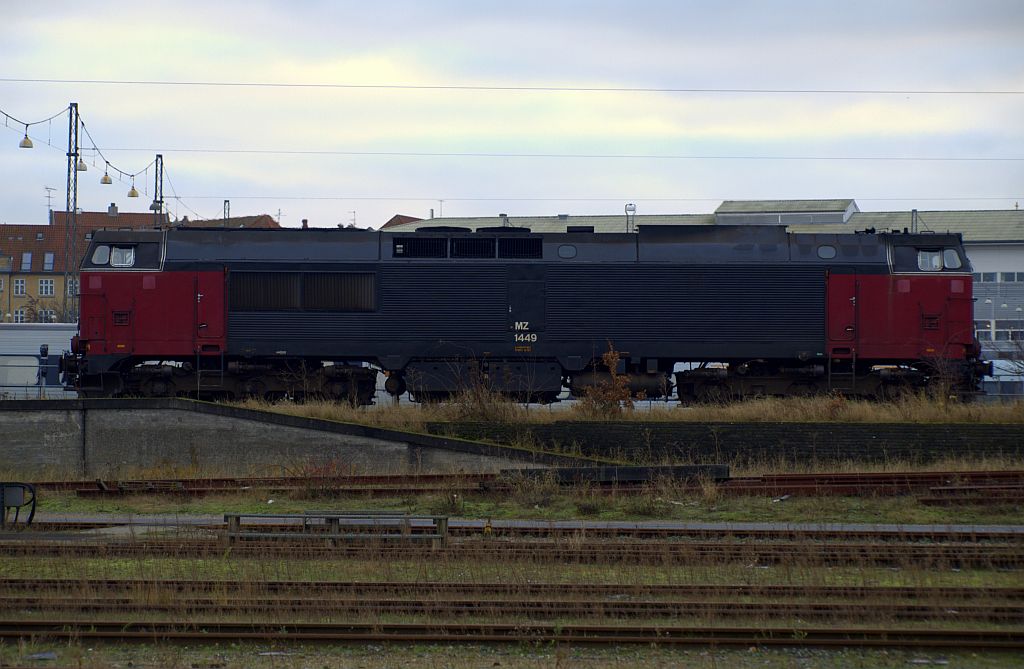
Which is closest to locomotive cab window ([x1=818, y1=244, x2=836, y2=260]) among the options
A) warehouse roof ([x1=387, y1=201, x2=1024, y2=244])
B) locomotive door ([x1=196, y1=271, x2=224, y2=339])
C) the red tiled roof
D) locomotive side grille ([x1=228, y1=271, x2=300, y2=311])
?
locomotive side grille ([x1=228, y1=271, x2=300, y2=311])

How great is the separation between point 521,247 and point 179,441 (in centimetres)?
923

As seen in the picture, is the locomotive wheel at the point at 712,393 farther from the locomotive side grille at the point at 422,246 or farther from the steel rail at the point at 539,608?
the steel rail at the point at 539,608

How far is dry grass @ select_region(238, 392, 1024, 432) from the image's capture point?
20625 mm

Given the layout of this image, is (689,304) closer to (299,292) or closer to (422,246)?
(422,246)

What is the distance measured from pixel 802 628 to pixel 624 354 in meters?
15.2

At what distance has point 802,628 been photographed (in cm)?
914

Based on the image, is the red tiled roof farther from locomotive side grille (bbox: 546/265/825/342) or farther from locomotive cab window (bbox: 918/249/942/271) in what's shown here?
locomotive cab window (bbox: 918/249/942/271)

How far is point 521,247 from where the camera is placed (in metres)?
24.5

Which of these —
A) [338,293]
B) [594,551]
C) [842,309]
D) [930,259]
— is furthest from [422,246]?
[594,551]

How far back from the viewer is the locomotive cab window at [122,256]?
2433 centimetres

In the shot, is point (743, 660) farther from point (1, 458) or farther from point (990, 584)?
point (1, 458)

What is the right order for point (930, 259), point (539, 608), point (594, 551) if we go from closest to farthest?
point (539, 608) < point (594, 551) < point (930, 259)

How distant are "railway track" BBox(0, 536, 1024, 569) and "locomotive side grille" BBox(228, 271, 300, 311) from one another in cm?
1201

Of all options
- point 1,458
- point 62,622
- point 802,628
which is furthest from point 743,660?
point 1,458
